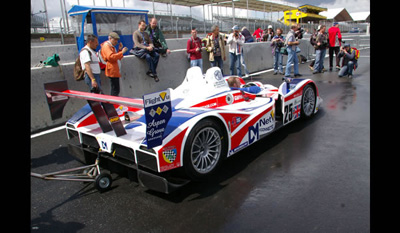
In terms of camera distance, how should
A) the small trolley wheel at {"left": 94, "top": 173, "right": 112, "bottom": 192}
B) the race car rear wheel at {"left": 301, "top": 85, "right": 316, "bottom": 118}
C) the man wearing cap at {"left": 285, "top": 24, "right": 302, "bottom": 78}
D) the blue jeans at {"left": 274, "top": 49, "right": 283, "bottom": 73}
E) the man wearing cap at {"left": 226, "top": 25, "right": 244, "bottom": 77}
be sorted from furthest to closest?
the blue jeans at {"left": 274, "top": 49, "right": 283, "bottom": 73}
the man wearing cap at {"left": 285, "top": 24, "right": 302, "bottom": 78}
the man wearing cap at {"left": 226, "top": 25, "right": 244, "bottom": 77}
the race car rear wheel at {"left": 301, "top": 85, "right": 316, "bottom": 118}
the small trolley wheel at {"left": 94, "top": 173, "right": 112, "bottom": 192}

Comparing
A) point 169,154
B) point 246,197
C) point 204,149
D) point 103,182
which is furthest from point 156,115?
point 246,197

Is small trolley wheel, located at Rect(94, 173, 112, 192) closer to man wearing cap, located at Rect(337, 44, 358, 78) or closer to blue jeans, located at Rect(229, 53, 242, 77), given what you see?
blue jeans, located at Rect(229, 53, 242, 77)

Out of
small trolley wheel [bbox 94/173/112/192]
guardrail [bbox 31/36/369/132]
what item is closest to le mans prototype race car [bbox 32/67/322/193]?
small trolley wheel [bbox 94/173/112/192]

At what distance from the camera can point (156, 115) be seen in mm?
2969

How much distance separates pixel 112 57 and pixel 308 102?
4.16 meters

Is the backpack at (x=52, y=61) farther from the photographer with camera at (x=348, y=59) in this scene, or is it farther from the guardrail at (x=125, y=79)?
the photographer with camera at (x=348, y=59)

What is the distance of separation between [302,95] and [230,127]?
245cm

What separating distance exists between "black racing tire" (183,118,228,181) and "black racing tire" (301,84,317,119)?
265 cm

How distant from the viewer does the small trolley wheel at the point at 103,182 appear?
11.4ft

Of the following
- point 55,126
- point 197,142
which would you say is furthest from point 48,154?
point 197,142

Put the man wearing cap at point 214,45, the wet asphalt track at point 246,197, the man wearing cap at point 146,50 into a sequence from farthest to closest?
1. the man wearing cap at point 214,45
2. the man wearing cap at point 146,50
3. the wet asphalt track at point 246,197

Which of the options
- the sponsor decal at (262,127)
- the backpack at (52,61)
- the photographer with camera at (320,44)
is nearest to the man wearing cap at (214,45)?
the photographer with camera at (320,44)

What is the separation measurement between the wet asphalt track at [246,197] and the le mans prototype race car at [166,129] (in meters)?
0.24

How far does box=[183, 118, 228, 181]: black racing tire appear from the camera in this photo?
3361mm
